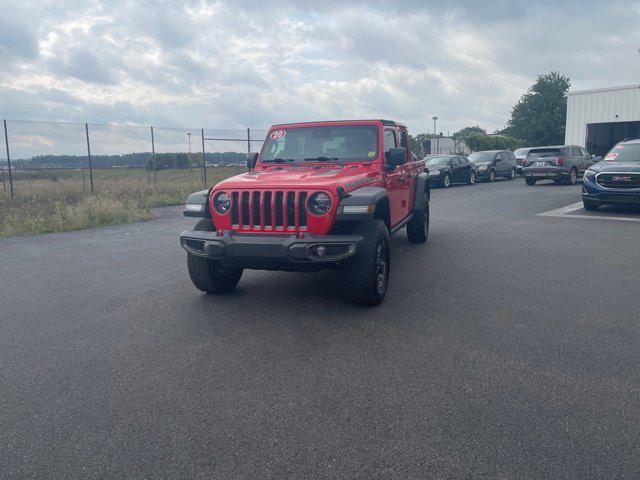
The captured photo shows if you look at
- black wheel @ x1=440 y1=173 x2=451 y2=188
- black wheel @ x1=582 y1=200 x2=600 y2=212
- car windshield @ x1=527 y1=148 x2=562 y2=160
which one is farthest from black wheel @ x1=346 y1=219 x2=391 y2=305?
car windshield @ x1=527 y1=148 x2=562 y2=160

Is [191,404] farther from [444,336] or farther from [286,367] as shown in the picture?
[444,336]

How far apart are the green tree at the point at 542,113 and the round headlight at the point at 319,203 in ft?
218

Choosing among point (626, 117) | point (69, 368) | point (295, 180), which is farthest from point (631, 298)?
point (626, 117)

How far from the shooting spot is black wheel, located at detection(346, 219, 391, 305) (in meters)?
5.06

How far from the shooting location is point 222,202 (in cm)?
541

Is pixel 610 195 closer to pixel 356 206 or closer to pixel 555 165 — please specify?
pixel 356 206

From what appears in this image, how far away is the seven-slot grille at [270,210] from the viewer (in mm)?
5066

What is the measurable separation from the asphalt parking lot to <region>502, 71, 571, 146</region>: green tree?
64483 mm

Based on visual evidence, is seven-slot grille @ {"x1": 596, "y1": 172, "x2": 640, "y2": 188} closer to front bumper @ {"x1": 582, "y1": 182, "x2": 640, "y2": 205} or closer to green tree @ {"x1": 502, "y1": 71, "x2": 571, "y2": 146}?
front bumper @ {"x1": 582, "y1": 182, "x2": 640, "y2": 205}

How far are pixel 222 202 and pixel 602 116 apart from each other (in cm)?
3092

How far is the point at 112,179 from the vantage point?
2195cm

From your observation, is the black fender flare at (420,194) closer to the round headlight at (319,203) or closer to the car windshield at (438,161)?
the round headlight at (319,203)

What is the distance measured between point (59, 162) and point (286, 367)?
18.8 meters

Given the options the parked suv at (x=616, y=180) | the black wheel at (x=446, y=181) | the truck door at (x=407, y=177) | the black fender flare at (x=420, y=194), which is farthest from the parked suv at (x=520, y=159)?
the truck door at (x=407, y=177)
